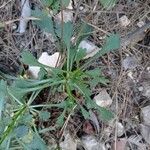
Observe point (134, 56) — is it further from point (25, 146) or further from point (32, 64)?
point (25, 146)

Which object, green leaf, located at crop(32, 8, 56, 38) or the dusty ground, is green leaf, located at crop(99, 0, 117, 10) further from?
green leaf, located at crop(32, 8, 56, 38)

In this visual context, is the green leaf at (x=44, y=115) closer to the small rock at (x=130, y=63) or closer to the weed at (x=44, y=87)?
the weed at (x=44, y=87)

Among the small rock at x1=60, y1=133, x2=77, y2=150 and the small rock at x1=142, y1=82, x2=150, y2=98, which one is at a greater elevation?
the small rock at x1=142, y1=82, x2=150, y2=98

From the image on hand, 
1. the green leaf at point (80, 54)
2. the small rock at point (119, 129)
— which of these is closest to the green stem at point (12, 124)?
the green leaf at point (80, 54)

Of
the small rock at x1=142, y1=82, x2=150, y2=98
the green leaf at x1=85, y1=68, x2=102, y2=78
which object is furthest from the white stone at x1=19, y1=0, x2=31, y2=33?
the small rock at x1=142, y1=82, x2=150, y2=98

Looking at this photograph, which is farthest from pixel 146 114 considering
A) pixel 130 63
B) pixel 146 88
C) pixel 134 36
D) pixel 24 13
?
pixel 24 13

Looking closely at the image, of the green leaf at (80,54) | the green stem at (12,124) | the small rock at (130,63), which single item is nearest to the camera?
the green stem at (12,124)

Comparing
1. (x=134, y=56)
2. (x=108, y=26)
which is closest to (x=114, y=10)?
(x=108, y=26)
